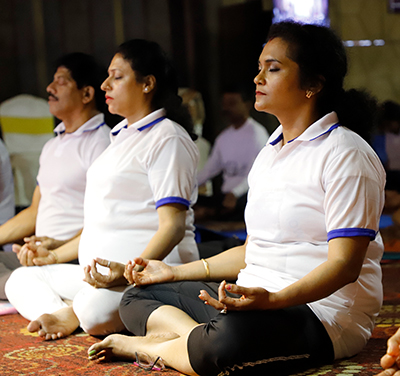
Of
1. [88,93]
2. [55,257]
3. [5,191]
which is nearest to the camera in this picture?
[55,257]

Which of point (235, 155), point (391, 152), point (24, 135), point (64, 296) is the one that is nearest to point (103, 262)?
point (64, 296)

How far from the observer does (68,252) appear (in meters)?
2.94

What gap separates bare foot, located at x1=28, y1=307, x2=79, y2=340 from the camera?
96.7 inches

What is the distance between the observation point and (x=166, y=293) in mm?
2164

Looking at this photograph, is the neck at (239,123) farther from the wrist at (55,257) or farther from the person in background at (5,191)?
the wrist at (55,257)

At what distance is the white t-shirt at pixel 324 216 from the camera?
175cm

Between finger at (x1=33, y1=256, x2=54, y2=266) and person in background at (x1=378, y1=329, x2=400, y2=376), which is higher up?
person in background at (x1=378, y1=329, x2=400, y2=376)

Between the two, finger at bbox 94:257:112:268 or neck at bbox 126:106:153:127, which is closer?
finger at bbox 94:257:112:268

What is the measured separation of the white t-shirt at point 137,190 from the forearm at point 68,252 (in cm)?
32

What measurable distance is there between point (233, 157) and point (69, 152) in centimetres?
230

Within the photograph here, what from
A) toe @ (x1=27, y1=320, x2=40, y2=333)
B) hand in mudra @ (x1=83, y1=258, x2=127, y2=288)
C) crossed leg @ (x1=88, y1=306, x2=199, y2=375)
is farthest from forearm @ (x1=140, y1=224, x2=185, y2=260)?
toe @ (x1=27, y1=320, x2=40, y2=333)

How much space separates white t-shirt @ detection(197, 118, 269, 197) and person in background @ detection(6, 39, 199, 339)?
250 cm

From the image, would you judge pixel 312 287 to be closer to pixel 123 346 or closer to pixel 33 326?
pixel 123 346

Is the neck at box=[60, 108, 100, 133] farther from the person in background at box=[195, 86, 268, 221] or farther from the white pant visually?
the person in background at box=[195, 86, 268, 221]
